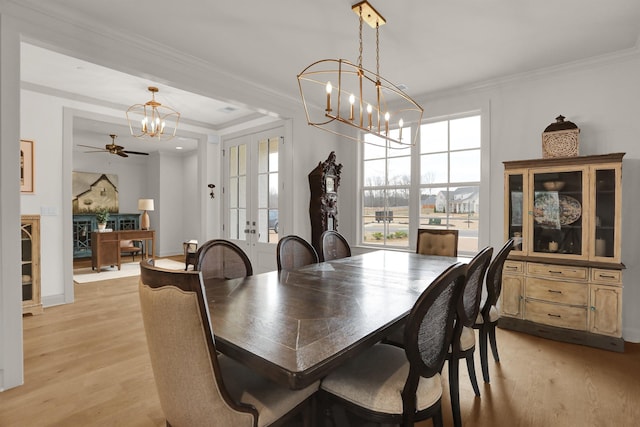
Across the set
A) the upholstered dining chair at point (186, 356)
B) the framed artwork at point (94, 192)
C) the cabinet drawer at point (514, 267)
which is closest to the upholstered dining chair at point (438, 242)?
the cabinet drawer at point (514, 267)

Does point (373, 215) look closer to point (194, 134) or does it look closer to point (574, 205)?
point (574, 205)

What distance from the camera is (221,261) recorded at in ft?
7.83

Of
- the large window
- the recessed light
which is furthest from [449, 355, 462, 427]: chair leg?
the recessed light

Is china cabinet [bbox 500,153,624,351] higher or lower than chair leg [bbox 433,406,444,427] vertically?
higher

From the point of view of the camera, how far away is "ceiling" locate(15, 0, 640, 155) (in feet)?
7.82

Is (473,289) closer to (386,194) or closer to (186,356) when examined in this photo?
(186,356)

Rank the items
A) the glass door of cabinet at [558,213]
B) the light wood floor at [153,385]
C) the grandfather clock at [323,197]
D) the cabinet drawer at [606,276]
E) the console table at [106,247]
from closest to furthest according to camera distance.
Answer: the light wood floor at [153,385]
the cabinet drawer at [606,276]
the glass door of cabinet at [558,213]
the grandfather clock at [323,197]
the console table at [106,247]

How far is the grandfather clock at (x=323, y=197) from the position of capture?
4441mm

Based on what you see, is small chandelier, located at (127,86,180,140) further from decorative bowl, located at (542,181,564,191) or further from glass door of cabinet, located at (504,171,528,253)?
decorative bowl, located at (542,181,564,191)

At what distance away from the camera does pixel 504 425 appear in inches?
73.4

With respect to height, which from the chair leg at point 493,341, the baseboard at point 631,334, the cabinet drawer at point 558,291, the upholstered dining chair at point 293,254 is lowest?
the baseboard at point 631,334

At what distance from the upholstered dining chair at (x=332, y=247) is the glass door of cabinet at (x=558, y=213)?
6.12ft

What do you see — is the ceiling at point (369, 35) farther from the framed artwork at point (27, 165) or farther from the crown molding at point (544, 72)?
the framed artwork at point (27, 165)

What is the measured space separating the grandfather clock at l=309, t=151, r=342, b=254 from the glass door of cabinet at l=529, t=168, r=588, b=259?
2324 mm
